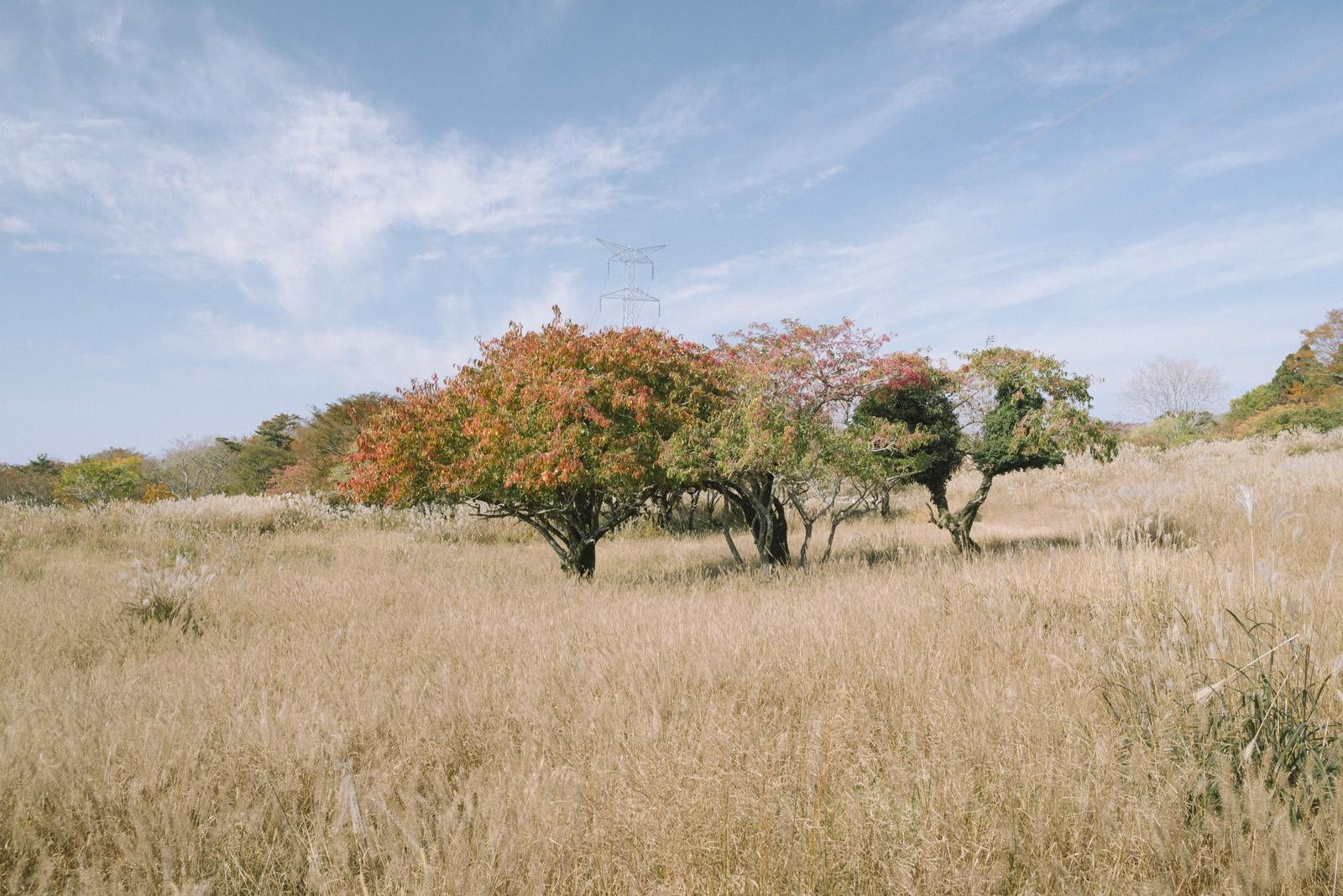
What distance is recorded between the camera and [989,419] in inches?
463

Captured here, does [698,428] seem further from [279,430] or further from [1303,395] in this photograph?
[1303,395]

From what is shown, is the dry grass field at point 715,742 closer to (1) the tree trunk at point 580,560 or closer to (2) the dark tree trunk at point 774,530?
(1) the tree trunk at point 580,560

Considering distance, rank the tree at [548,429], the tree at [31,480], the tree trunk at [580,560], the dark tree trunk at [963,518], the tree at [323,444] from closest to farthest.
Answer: the tree at [548,429], the tree trunk at [580,560], the dark tree trunk at [963,518], the tree at [323,444], the tree at [31,480]

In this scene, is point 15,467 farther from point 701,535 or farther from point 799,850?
point 799,850

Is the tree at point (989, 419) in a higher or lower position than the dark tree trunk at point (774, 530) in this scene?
higher

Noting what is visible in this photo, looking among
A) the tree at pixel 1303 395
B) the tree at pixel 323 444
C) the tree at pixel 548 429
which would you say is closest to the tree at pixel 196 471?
the tree at pixel 323 444

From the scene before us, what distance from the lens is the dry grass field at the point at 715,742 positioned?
2.16 meters

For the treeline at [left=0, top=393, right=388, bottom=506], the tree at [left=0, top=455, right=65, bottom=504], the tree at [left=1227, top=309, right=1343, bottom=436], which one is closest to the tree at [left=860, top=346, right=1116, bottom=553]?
the treeline at [left=0, top=393, right=388, bottom=506]

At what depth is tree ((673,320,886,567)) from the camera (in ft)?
27.0

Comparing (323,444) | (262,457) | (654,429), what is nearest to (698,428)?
(654,429)

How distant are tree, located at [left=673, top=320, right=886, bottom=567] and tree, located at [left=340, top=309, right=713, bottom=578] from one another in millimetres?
455

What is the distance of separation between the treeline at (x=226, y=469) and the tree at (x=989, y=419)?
20335mm

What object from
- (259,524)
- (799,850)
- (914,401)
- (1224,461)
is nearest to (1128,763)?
(799,850)

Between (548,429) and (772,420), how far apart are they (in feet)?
9.30
